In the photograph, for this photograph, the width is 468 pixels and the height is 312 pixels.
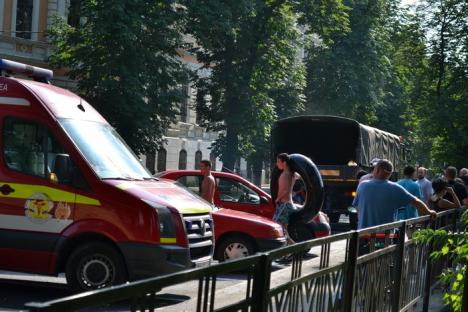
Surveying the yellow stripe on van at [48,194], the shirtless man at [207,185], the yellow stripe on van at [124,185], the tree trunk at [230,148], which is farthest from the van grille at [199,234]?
the tree trunk at [230,148]

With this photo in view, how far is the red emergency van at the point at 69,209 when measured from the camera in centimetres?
1072

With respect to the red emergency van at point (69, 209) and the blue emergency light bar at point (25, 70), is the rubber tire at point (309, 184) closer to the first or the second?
the blue emergency light bar at point (25, 70)

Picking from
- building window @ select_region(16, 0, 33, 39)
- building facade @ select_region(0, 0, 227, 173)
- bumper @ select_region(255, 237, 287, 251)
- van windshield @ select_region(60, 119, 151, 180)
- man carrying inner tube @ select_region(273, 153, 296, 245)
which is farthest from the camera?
building window @ select_region(16, 0, 33, 39)

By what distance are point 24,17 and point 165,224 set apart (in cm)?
3140

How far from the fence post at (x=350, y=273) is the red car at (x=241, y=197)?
1140cm

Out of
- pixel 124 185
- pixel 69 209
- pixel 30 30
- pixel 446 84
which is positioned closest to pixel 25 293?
pixel 69 209

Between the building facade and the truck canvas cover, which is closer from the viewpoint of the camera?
the truck canvas cover

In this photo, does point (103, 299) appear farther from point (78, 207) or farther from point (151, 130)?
point (151, 130)

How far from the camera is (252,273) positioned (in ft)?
13.0

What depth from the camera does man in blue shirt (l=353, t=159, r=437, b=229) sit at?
9.86 meters

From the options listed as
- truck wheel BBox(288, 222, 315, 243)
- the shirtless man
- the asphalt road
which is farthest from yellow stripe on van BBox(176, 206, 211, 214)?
truck wheel BBox(288, 222, 315, 243)

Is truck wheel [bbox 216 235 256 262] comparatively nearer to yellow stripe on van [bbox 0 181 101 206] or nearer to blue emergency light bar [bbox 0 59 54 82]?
blue emergency light bar [bbox 0 59 54 82]

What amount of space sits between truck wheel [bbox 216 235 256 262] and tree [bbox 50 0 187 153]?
1667 centimetres

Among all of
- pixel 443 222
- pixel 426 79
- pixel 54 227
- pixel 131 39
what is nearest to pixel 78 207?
pixel 54 227
